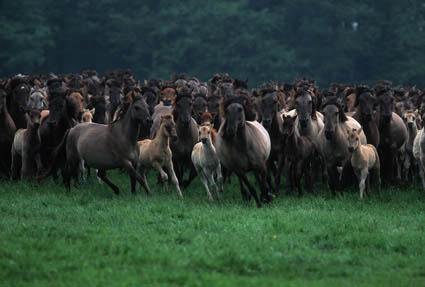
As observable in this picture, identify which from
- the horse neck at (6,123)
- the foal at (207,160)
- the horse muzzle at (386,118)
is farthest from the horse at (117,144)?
the horse muzzle at (386,118)

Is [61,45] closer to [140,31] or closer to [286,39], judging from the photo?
[140,31]

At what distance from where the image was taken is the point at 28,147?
77.0 ft

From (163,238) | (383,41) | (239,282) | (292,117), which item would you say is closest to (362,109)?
(292,117)

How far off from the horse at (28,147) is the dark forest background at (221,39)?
46064mm

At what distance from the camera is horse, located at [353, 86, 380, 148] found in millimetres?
23219

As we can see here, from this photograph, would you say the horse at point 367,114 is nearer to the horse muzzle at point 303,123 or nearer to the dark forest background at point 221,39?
the horse muzzle at point 303,123

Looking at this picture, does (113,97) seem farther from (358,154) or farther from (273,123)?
(358,154)

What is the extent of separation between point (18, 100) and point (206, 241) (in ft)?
37.3

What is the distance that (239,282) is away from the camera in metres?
12.6

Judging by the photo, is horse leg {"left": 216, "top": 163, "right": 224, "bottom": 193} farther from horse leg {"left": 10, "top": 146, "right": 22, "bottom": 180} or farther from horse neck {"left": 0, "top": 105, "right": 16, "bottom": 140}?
horse neck {"left": 0, "top": 105, "right": 16, "bottom": 140}

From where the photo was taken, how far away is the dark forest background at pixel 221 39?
71125 mm

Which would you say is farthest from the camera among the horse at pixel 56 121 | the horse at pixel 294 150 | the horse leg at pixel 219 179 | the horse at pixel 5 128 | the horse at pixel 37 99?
the horse at pixel 37 99

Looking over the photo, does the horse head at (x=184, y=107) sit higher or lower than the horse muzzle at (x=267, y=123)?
higher

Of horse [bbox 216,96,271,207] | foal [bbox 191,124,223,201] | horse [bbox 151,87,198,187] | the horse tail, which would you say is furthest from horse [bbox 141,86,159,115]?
horse [bbox 216,96,271,207]
